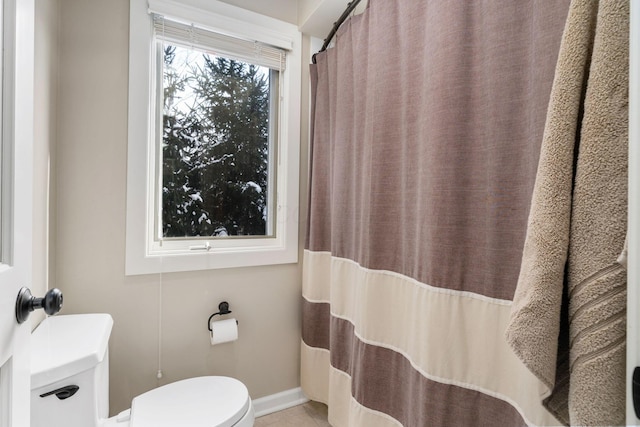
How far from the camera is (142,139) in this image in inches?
53.2

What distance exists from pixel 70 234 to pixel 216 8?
1273 mm

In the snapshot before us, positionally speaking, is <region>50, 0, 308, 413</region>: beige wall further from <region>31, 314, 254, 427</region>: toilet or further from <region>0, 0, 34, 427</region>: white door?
<region>0, 0, 34, 427</region>: white door

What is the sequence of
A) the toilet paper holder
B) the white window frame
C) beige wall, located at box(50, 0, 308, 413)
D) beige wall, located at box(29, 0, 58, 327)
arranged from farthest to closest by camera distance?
the toilet paper holder < the white window frame < beige wall, located at box(50, 0, 308, 413) < beige wall, located at box(29, 0, 58, 327)

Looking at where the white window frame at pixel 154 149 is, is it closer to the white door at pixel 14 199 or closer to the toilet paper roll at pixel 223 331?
the toilet paper roll at pixel 223 331

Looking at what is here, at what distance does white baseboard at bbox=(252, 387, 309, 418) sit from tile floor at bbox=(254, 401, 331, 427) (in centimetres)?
2

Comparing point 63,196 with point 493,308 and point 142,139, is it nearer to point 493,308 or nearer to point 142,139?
point 142,139

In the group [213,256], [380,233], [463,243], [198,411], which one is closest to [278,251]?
[213,256]

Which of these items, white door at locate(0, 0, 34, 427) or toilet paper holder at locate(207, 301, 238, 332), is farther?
toilet paper holder at locate(207, 301, 238, 332)

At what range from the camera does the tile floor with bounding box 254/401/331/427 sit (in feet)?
5.23

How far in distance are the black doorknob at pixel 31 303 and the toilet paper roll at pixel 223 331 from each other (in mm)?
910

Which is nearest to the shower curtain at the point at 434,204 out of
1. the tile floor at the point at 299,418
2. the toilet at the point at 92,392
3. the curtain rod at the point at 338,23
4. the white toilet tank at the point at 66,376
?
the curtain rod at the point at 338,23

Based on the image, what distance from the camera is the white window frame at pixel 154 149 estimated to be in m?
1.34

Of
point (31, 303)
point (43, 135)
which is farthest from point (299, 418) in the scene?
point (43, 135)

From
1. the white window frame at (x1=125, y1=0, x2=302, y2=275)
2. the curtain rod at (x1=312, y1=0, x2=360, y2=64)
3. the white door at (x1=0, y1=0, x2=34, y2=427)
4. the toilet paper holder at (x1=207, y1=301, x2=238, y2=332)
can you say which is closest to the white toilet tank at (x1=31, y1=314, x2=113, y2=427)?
the white door at (x1=0, y1=0, x2=34, y2=427)
